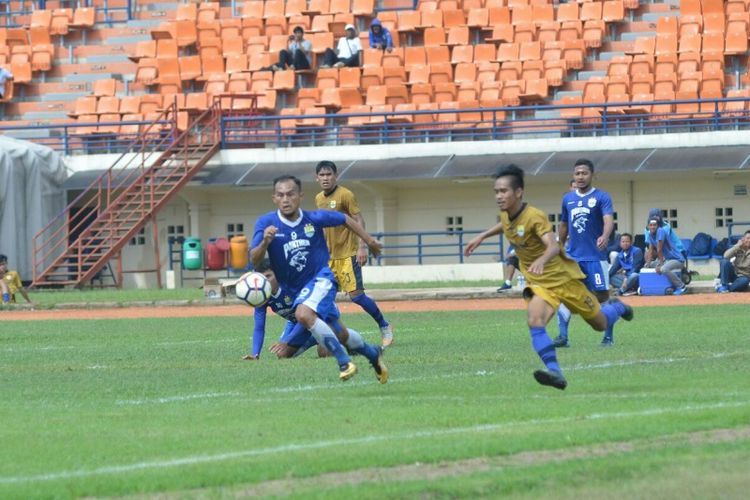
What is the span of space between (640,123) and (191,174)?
10.6 meters

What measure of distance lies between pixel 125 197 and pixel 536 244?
27.2 m

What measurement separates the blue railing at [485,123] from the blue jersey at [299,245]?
75.6 feet

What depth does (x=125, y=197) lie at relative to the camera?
38.3 metres

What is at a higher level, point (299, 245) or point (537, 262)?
point (299, 245)

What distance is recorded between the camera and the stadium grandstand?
36344mm

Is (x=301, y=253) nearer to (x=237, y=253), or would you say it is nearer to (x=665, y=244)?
(x=665, y=244)

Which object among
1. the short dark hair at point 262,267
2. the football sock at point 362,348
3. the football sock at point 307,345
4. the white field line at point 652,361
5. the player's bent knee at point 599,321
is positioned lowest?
the white field line at point 652,361

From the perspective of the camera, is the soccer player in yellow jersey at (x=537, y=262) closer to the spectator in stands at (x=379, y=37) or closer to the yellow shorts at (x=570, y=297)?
the yellow shorts at (x=570, y=297)

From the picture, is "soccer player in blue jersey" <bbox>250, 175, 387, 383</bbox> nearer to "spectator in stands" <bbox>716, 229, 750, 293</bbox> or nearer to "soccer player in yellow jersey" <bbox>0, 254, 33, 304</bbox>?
"spectator in stands" <bbox>716, 229, 750, 293</bbox>

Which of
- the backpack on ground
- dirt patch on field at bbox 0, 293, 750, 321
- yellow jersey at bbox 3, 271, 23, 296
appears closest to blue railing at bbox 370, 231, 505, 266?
the backpack on ground

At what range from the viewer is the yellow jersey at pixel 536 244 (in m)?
12.0

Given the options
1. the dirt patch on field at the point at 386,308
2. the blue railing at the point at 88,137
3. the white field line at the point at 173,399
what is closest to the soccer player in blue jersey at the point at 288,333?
the white field line at the point at 173,399

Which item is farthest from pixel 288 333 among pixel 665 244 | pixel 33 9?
pixel 33 9

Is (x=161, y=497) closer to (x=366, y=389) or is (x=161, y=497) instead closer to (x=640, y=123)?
(x=366, y=389)
